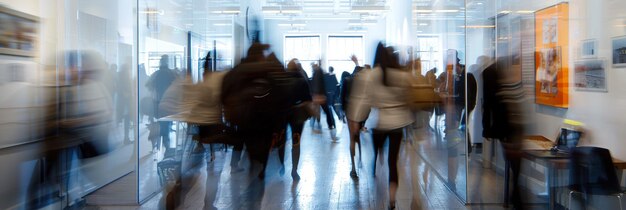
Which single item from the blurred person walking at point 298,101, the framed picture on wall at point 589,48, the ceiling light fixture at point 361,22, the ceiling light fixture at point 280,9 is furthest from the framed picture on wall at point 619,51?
the ceiling light fixture at point 361,22

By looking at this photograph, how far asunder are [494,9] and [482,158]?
1.97 meters

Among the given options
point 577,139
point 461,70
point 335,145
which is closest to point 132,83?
point 461,70

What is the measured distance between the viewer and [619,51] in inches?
187

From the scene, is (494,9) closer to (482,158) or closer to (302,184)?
(482,158)

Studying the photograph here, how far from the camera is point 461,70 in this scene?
610cm

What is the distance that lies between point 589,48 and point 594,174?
56.0 inches

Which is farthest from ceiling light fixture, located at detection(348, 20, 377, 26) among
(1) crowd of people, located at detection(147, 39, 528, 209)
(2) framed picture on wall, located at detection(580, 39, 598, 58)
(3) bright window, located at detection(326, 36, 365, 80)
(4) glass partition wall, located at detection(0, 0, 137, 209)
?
(1) crowd of people, located at detection(147, 39, 528, 209)

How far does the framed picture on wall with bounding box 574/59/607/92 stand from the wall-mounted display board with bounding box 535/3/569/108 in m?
0.21

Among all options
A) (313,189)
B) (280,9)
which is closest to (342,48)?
(280,9)

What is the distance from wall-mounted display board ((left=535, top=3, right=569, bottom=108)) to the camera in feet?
19.1

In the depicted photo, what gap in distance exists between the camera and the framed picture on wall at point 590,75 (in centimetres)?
505

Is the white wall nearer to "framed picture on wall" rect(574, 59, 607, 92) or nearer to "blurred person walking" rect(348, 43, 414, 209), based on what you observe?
"framed picture on wall" rect(574, 59, 607, 92)

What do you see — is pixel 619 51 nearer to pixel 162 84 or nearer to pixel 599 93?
pixel 599 93

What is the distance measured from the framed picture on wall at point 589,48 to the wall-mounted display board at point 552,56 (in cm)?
34
